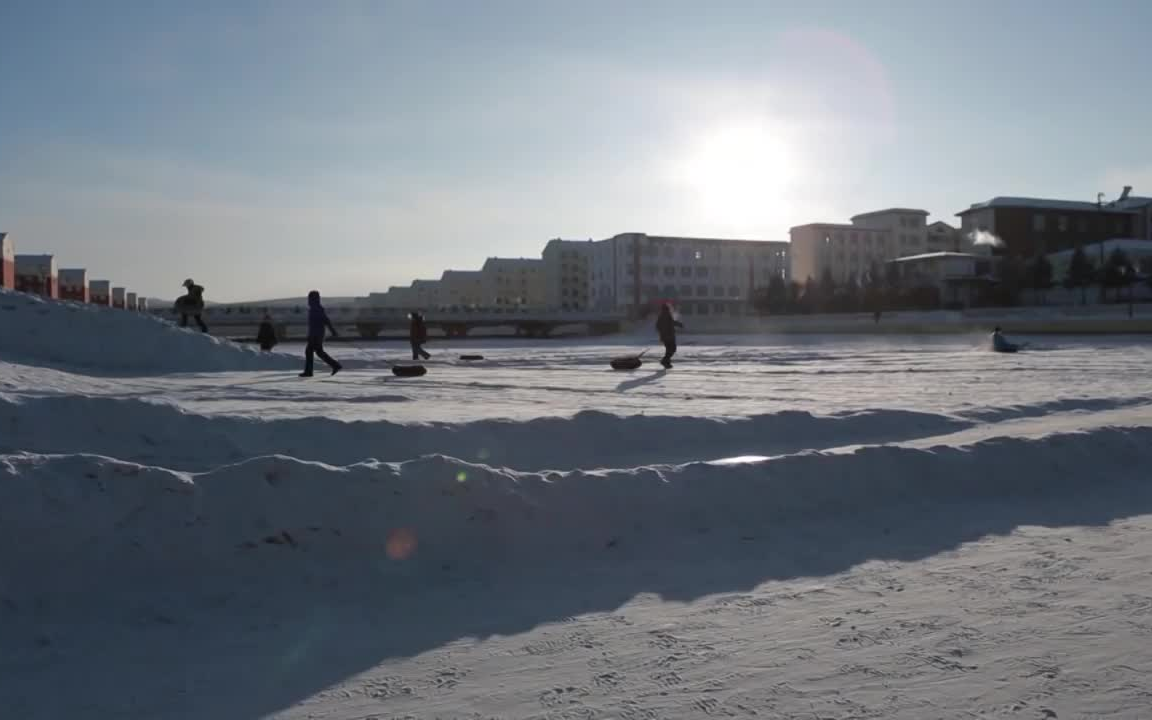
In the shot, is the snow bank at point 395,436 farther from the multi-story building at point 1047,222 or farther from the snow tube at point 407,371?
the multi-story building at point 1047,222

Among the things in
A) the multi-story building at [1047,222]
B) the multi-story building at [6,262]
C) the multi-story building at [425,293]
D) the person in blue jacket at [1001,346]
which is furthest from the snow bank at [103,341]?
the multi-story building at [425,293]

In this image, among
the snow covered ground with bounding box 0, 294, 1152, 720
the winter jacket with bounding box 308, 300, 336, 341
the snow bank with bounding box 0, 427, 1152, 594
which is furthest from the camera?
the winter jacket with bounding box 308, 300, 336, 341

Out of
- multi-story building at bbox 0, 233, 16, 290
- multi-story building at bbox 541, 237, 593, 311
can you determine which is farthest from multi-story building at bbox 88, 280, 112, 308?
multi-story building at bbox 541, 237, 593, 311

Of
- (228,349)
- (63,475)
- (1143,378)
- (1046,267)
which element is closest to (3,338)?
(228,349)

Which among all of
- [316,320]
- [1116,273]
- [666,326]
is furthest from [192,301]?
[1116,273]

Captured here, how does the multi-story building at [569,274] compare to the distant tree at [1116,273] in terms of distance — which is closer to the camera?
the distant tree at [1116,273]

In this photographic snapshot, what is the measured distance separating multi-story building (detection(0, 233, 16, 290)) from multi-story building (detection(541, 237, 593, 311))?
78662mm

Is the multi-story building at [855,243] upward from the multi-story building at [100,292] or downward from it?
upward

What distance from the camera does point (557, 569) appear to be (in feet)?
17.2

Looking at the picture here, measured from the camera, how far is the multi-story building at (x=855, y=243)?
101 metres

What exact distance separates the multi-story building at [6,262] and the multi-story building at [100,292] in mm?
21898

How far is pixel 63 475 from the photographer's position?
198 inches

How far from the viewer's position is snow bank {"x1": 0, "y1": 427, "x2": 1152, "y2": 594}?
4762mm

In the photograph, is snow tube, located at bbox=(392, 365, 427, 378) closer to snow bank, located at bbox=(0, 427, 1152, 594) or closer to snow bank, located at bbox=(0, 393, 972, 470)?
snow bank, located at bbox=(0, 393, 972, 470)
